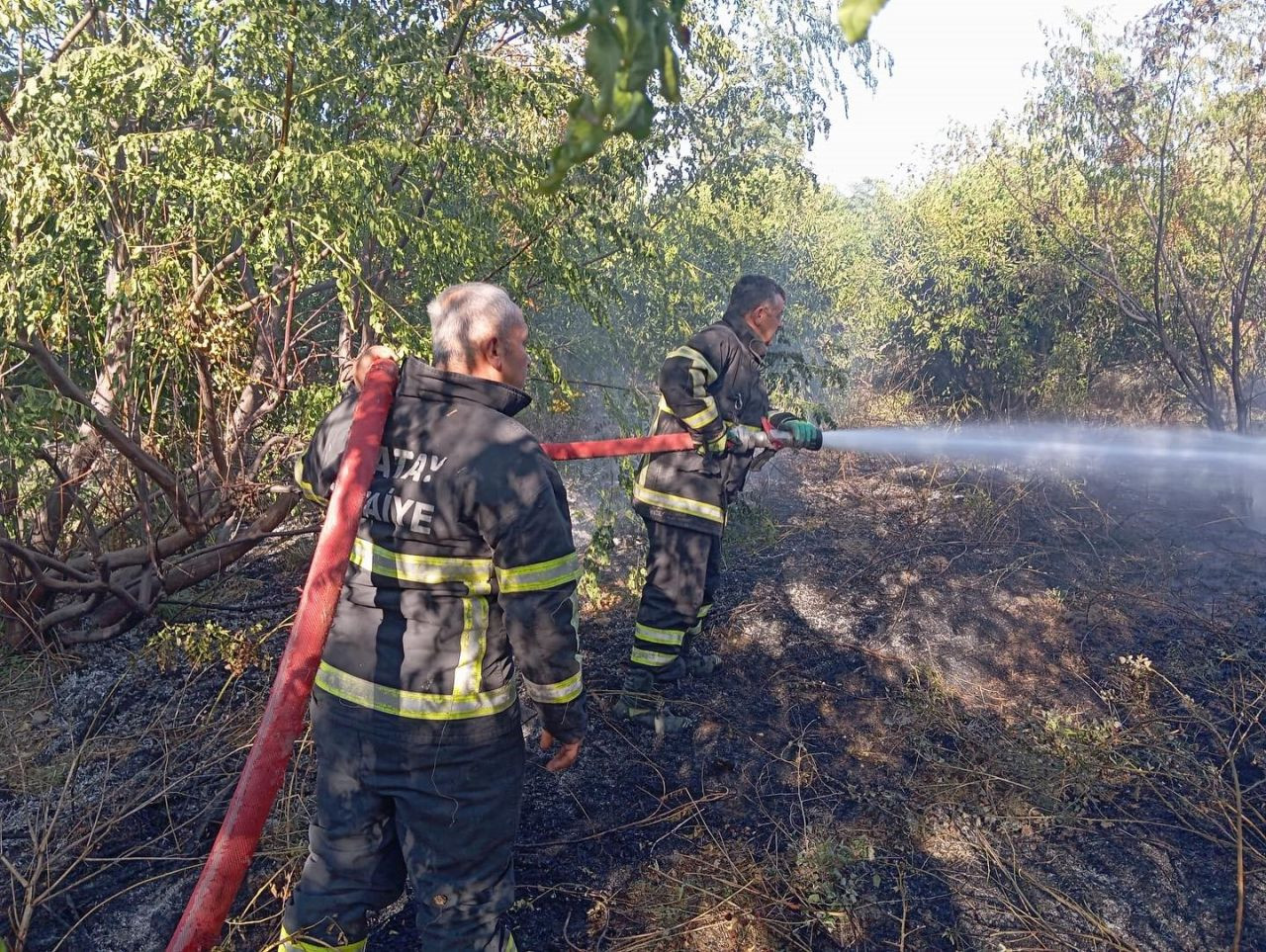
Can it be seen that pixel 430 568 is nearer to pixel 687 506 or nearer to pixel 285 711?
pixel 285 711

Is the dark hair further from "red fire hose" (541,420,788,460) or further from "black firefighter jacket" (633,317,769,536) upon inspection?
"red fire hose" (541,420,788,460)

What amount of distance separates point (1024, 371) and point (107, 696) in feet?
27.3

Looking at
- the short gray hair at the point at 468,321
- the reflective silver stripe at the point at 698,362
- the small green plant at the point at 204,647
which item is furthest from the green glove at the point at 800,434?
the small green plant at the point at 204,647

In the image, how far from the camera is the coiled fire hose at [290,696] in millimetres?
1860

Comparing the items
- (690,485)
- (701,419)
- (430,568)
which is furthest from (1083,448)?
(430,568)

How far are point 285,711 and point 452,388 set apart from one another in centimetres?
83

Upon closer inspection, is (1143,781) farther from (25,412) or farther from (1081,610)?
(25,412)

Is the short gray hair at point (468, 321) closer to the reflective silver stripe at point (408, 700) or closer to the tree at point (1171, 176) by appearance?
the reflective silver stripe at point (408, 700)

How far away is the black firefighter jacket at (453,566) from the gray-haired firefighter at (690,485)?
1.90 metres

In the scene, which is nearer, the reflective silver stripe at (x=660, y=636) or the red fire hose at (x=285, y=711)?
the red fire hose at (x=285, y=711)

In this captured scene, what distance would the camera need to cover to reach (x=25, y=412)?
298 centimetres

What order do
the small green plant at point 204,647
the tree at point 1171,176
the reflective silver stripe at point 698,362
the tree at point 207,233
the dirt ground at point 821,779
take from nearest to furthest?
the dirt ground at point 821,779
the tree at point 207,233
the small green plant at point 204,647
the reflective silver stripe at point 698,362
the tree at point 1171,176

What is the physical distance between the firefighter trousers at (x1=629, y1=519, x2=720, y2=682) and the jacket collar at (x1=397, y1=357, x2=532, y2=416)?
6.79ft

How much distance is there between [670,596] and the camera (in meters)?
4.01
